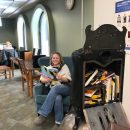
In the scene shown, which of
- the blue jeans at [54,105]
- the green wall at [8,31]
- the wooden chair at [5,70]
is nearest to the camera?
the blue jeans at [54,105]

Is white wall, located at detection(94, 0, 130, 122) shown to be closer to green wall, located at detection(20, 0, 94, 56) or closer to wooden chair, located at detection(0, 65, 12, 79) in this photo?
green wall, located at detection(20, 0, 94, 56)

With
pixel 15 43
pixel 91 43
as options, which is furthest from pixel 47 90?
pixel 15 43

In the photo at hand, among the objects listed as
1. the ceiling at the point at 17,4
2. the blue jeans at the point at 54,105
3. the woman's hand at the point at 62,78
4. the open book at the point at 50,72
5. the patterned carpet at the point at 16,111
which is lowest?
the patterned carpet at the point at 16,111

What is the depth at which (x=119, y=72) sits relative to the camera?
1.66 m

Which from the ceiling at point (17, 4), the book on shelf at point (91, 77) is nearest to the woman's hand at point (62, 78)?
the book on shelf at point (91, 77)

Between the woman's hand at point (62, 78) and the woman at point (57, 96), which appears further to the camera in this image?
the woman's hand at point (62, 78)

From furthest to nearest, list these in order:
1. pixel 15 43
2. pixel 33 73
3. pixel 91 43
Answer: pixel 15 43 < pixel 33 73 < pixel 91 43

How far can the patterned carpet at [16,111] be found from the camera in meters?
2.65

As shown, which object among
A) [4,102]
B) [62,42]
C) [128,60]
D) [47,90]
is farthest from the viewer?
[62,42]

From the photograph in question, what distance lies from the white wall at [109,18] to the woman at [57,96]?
0.83 meters

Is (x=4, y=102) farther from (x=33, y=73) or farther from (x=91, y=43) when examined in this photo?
(x=91, y=43)

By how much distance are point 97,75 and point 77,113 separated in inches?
14.9

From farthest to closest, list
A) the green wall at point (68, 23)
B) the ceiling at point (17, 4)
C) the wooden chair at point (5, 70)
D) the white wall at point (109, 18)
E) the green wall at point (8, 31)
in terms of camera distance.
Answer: the green wall at point (8, 31) < the wooden chair at point (5, 70) < the ceiling at point (17, 4) < the green wall at point (68, 23) < the white wall at point (109, 18)

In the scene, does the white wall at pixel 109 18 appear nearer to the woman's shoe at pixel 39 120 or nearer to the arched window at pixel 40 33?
the woman's shoe at pixel 39 120
